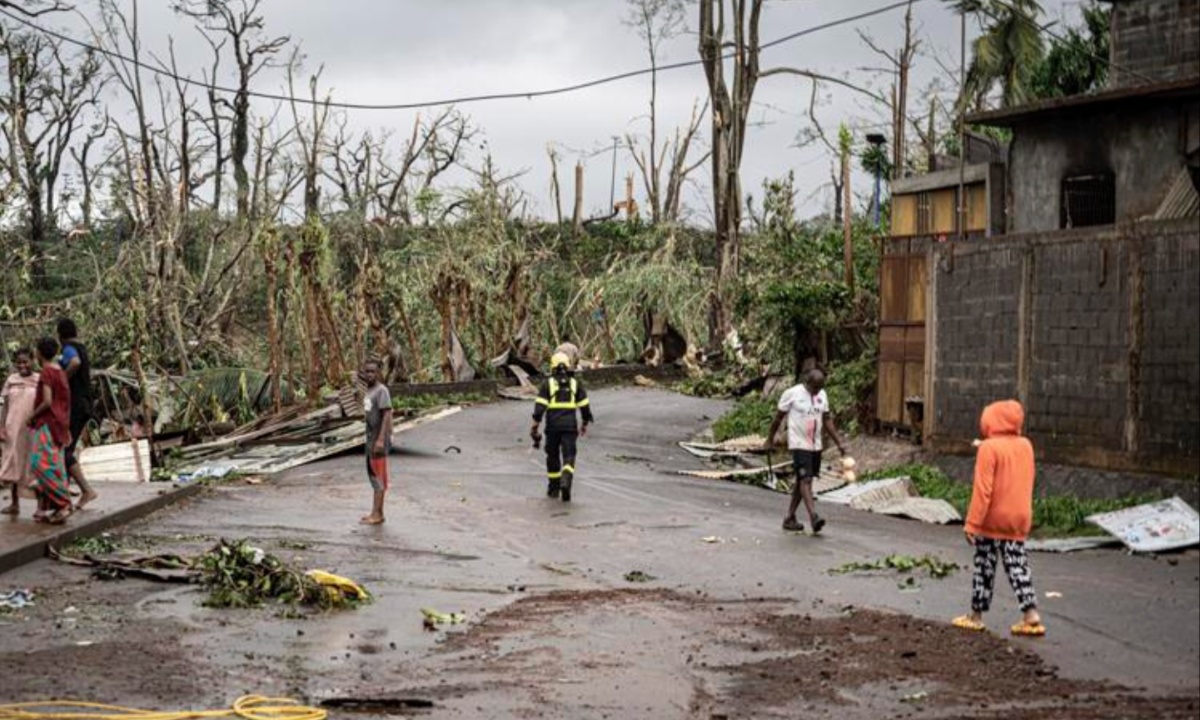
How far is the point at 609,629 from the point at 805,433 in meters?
6.46

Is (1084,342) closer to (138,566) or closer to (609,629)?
(609,629)

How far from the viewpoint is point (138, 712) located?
8.70 meters

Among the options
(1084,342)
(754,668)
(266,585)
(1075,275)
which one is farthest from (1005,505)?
(1075,275)

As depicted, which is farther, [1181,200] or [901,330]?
[901,330]

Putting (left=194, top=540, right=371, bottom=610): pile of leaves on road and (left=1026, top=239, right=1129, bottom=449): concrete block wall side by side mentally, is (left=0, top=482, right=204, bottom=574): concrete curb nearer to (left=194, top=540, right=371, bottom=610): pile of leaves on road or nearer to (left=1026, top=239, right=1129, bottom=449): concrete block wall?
(left=194, top=540, right=371, bottom=610): pile of leaves on road

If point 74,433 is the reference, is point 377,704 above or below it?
below

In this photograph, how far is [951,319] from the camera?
22.8 metres

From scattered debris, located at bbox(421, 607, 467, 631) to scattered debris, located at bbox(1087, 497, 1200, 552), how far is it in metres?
7.14

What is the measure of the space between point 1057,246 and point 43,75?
35.7 meters

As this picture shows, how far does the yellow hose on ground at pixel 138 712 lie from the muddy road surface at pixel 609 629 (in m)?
0.23

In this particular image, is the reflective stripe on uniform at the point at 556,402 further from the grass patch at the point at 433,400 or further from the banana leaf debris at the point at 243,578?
the grass patch at the point at 433,400

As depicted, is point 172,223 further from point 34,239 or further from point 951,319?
point 951,319

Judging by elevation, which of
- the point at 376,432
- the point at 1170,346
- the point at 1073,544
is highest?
the point at 1170,346

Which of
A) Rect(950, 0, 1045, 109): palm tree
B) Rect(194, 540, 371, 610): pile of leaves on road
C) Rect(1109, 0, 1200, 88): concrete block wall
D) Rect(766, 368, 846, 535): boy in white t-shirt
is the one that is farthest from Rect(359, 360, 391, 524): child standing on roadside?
Rect(950, 0, 1045, 109): palm tree
